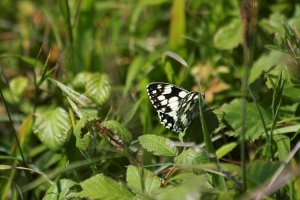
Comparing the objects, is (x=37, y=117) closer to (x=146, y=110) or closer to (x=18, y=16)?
(x=146, y=110)

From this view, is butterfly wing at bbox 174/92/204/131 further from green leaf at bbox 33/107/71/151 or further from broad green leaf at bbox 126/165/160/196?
green leaf at bbox 33/107/71/151

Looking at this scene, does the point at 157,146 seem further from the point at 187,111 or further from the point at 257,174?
the point at 257,174

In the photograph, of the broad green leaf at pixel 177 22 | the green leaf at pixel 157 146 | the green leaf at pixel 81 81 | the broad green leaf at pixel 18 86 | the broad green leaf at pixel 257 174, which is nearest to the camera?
the broad green leaf at pixel 257 174

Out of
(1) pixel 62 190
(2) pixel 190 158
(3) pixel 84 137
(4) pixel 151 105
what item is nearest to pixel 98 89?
(4) pixel 151 105

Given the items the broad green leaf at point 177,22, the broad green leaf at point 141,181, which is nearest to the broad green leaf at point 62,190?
the broad green leaf at point 141,181

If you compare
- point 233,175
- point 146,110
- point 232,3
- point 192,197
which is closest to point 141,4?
point 232,3

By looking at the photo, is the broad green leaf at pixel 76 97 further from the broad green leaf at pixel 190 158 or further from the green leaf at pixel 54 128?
the broad green leaf at pixel 190 158
